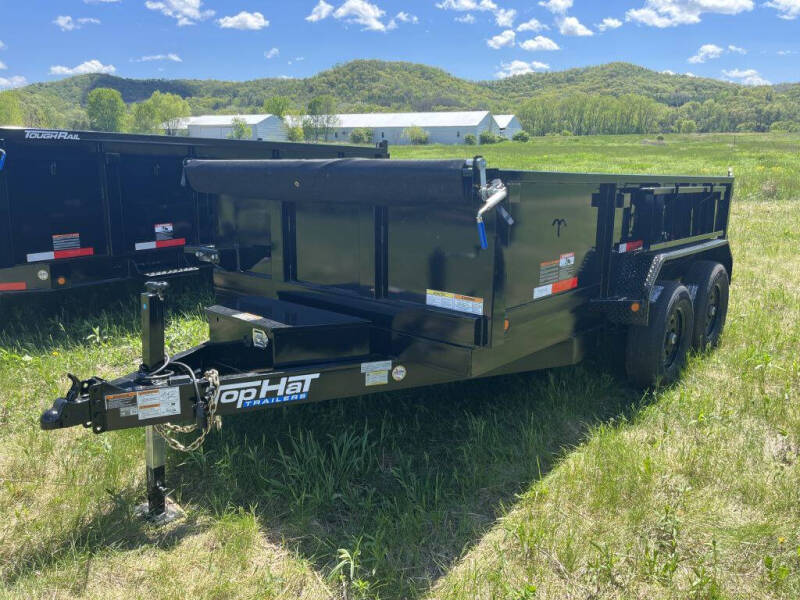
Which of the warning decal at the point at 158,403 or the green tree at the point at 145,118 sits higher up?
the green tree at the point at 145,118

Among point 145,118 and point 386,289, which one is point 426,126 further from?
point 386,289

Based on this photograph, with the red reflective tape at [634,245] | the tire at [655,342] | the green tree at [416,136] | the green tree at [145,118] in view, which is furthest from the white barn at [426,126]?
the tire at [655,342]

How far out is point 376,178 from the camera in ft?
11.1

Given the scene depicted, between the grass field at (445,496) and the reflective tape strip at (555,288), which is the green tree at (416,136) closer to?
the grass field at (445,496)

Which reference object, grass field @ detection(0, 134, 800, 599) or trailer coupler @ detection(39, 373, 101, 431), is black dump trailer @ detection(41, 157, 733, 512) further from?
grass field @ detection(0, 134, 800, 599)

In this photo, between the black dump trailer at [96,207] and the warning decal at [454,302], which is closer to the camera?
the warning decal at [454,302]

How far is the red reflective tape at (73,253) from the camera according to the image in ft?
21.0

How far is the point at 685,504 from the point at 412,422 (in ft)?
5.49

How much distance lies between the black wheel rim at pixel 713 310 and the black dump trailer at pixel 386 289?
116 centimetres

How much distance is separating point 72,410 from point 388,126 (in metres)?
121

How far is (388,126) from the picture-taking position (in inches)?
4729

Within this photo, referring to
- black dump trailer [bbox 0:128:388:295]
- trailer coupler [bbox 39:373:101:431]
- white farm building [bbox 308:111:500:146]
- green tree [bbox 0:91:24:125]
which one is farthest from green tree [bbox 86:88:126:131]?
trailer coupler [bbox 39:373:101:431]

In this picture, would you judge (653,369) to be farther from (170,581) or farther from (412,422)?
(170,581)

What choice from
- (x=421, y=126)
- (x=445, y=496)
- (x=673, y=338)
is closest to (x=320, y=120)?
(x=421, y=126)
